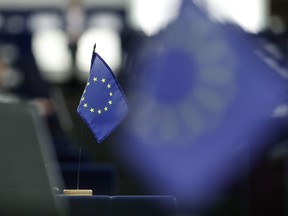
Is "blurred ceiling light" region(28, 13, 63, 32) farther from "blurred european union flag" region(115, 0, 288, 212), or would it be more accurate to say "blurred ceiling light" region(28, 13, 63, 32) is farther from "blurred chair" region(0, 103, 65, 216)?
"blurred chair" region(0, 103, 65, 216)

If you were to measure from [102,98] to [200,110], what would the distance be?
192 inches

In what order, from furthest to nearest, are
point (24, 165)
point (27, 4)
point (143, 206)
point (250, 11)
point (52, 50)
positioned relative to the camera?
point (27, 4) < point (52, 50) < point (250, 11) < point (143, 206) < point (24, 165)

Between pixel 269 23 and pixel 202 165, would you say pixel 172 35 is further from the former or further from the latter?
pixel 269 23

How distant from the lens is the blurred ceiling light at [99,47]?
17547mm

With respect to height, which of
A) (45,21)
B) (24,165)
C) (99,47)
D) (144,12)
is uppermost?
(24,165)

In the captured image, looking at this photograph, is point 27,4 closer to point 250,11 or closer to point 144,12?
point 144,12

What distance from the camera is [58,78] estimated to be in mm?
17203

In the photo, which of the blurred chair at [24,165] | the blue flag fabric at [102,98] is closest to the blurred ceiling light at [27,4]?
the blue flag fabric at [102,98]

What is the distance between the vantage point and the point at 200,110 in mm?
10805

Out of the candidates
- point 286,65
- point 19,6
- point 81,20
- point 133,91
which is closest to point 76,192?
point 286,65

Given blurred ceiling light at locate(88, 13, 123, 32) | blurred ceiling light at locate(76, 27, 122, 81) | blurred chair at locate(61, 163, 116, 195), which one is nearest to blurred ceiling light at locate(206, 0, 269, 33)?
blurred ceiling light at locate(76, 27, 122, 81)

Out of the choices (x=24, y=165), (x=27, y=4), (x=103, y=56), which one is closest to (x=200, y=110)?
(x=24, y=165)

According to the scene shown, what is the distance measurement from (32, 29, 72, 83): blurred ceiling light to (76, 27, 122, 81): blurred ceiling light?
8.8 inches

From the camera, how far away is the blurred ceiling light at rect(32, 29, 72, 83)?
1817cm
